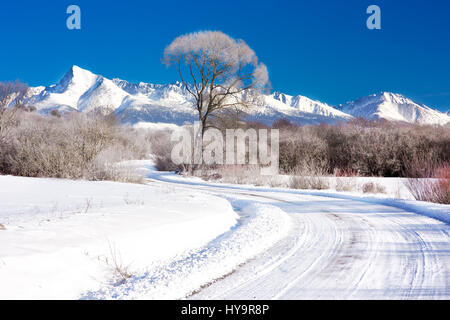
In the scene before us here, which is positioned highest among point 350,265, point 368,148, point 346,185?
point 368,148

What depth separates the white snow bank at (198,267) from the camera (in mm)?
3225

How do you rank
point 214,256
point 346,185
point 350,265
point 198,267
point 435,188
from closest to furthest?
point 198,267, point 350,265, point 214,256, point 435,188, point 346,185

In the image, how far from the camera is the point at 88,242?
3973 millimetres

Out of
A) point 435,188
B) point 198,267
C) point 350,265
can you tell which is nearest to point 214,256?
point 198,267

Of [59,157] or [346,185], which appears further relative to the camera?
[346,185]

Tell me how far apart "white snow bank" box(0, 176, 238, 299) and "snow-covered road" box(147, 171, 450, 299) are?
119cm

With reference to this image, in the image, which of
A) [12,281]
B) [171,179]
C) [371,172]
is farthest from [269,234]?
[371,172]

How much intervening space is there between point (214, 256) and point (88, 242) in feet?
5.20

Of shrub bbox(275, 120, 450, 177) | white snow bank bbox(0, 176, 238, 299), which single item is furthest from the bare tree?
white snow bank bbox(0, 176, 238, 299)

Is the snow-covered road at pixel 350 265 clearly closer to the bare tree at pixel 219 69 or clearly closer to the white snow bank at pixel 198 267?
the white snow bank at pixel 198 267

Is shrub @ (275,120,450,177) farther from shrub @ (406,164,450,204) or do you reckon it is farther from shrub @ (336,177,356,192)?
shrub @ (406,164,450,204)

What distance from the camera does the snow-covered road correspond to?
3234mm

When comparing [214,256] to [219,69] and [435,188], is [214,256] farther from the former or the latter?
[219,69]

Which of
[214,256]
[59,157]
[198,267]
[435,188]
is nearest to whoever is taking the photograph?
[198,267]
